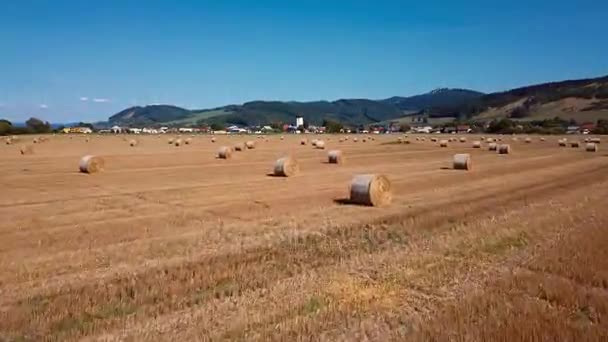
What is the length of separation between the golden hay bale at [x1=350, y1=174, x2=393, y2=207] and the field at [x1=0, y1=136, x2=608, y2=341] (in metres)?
0.47

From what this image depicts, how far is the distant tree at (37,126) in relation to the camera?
11654 cm

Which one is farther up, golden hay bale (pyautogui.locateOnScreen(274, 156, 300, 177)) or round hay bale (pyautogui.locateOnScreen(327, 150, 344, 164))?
golden hay bale (pyautogui.locateOnScreen(274, 156, 300, 177))

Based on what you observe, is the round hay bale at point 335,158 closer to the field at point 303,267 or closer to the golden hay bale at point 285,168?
the golden hay bale at point 285,168

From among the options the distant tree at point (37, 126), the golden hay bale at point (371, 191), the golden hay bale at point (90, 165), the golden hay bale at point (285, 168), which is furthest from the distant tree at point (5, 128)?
the golden hay bale at point (371, 191)

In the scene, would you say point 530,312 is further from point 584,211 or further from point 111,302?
point 584,211

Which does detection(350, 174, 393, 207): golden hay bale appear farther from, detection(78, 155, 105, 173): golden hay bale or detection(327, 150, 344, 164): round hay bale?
detection(327, 150, 344, 164): round hay bale

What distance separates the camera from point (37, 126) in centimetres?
11988

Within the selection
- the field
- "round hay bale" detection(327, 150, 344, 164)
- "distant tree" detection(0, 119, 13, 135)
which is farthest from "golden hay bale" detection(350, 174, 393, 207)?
"distant tree" detection(0, 119, 13, 135)

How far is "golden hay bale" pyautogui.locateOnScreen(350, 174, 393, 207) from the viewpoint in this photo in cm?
1576

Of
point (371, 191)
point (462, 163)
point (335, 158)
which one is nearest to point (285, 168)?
point (335, 158)

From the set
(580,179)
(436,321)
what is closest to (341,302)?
(436,321)

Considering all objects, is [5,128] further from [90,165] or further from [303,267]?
[303,267]

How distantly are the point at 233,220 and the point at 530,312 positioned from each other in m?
8.08

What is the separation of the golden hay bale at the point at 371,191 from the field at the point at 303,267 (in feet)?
1.54
